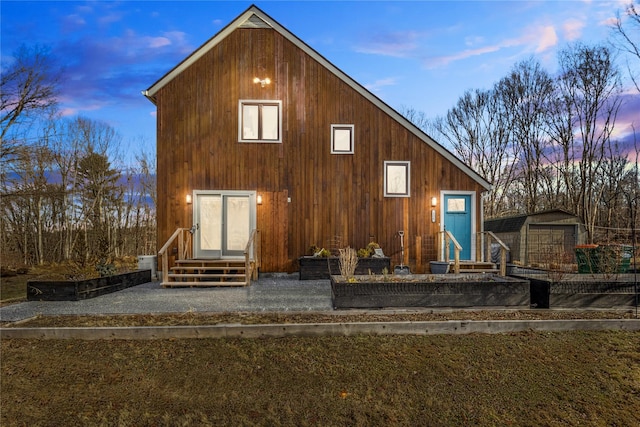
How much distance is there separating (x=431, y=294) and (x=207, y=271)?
6.30 meters

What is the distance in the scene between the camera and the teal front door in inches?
412

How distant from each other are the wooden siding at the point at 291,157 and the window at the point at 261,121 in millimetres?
200

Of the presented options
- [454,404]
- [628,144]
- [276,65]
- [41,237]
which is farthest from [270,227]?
[628,144]

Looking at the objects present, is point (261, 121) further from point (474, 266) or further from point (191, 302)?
point (474, 266)

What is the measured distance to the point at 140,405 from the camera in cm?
322

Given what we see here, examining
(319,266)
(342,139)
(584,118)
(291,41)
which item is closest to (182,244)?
(319,266)

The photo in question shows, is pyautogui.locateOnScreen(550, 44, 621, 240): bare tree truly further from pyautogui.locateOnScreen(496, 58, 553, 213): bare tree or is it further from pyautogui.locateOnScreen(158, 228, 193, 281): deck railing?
pyautogui.locateOnScreen(158, 228, 193, 281): deck railing

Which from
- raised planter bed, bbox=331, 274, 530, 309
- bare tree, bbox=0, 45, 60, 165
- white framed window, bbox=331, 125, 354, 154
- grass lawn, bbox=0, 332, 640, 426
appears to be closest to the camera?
grass lawn, bbox=0, 332, 640, 426

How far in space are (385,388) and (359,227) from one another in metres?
6.89

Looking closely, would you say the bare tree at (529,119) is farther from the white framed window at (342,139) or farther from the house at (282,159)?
the white framed window at (342,139)

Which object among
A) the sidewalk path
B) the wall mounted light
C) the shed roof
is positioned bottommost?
the sidewalk path

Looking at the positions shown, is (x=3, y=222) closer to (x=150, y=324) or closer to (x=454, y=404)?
(x=150, y=324)

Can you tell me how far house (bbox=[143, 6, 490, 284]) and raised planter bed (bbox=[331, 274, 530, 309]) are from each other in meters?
4.29

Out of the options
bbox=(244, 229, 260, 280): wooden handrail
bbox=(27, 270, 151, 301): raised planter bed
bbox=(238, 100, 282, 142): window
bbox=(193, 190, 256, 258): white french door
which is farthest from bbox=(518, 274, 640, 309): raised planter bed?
bbox=(27, 270, 151, 301): raised planter bed
